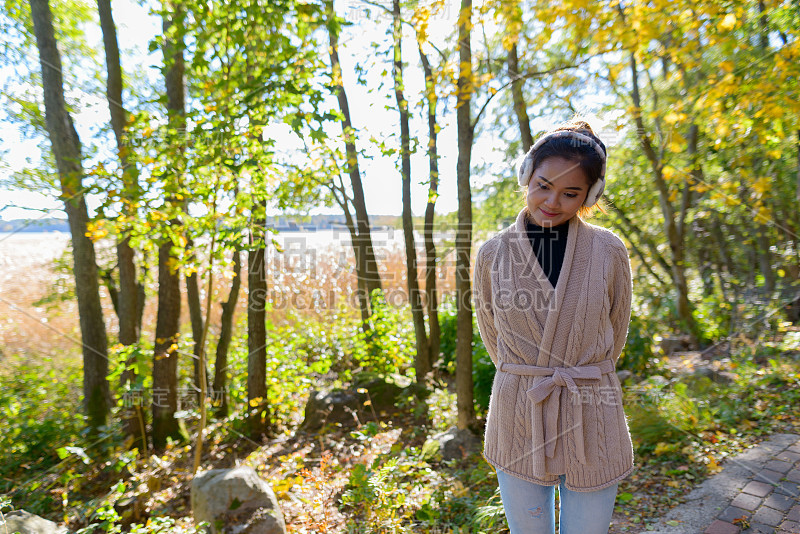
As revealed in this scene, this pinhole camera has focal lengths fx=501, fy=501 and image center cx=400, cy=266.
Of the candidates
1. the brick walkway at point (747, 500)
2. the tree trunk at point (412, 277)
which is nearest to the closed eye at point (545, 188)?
the brick walkway at point (747, 500)

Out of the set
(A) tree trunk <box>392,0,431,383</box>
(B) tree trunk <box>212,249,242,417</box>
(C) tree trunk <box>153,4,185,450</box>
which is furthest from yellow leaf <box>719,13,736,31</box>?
(B) tree trunk <box>212,249,242,417</box>

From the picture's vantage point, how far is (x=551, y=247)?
5.09 feet

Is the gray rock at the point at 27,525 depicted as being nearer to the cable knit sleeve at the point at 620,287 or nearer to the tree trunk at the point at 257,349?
the tree trunk at the point at 257,349

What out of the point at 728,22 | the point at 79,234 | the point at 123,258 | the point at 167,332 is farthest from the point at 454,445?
the point at 79,234

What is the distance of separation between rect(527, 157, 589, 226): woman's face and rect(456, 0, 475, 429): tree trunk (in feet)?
7.04

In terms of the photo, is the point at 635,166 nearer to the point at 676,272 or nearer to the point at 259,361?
the point at 676,272

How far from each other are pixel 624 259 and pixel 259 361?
3.90 metres

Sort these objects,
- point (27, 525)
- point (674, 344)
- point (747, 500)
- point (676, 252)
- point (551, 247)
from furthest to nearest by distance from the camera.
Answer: point (674, 344) → point (676, 252) → point (747, 500) → point (27, 525) → point (551, 247)

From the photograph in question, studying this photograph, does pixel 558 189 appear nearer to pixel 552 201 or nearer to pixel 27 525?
pixel 552 201

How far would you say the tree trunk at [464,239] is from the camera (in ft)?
12.1

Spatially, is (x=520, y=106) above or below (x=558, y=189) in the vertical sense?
above

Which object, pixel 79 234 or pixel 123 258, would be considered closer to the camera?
pixel 79 234

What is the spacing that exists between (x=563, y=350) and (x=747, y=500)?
2.01 metres

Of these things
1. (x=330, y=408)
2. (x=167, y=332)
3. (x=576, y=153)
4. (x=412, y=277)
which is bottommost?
(x=330, y=408)
